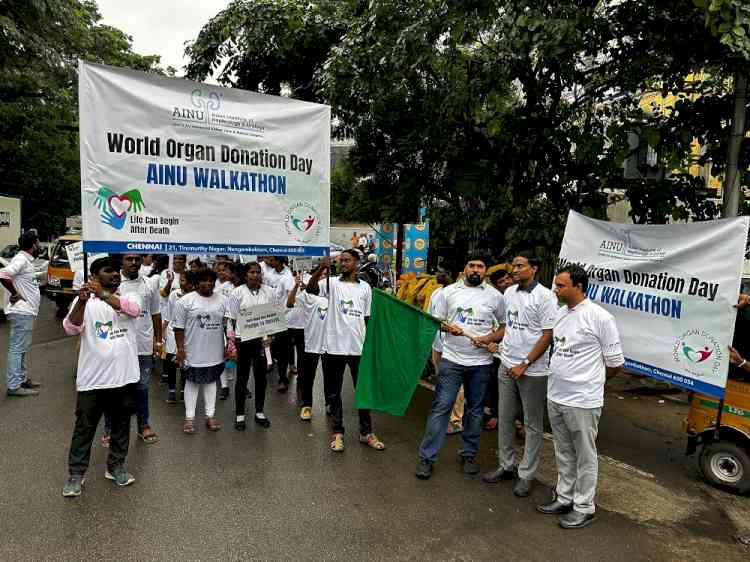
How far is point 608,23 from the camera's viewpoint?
678 cm

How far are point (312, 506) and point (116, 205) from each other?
8.81 ft

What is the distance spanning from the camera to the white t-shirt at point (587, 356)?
160 inches

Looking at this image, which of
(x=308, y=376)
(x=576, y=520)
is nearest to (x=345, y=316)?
(x=308, y=376)

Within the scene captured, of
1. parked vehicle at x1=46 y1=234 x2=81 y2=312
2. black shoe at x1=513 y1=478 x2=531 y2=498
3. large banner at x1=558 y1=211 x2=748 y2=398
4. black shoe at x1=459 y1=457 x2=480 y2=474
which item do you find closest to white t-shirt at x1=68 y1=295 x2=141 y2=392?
black shoe at x1=459 y1=457 x2=480 y2=474

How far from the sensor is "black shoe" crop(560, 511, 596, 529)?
4.09 m

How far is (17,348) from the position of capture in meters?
6.89

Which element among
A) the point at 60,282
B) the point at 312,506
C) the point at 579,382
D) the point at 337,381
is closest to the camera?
the point at 579,382

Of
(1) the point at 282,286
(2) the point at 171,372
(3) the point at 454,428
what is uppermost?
(1) the point at 282,286

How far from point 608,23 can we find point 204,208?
521 cm

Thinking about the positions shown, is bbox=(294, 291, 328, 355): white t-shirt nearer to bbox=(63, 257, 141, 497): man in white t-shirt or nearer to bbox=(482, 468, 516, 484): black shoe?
bbox=(63, 257, 141, 497): man in white t-shirt

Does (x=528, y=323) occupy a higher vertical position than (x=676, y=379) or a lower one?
higher

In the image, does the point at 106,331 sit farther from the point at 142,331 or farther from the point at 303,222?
the point at 303,222

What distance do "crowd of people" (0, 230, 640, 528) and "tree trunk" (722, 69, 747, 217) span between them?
2049mm

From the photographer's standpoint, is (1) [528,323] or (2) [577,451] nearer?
(2) [577,451]
